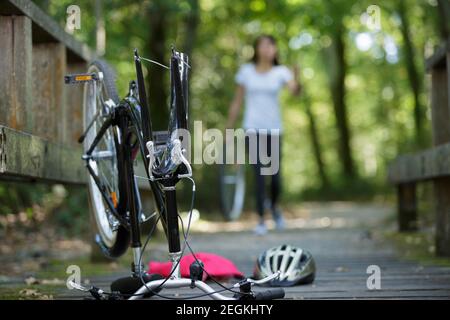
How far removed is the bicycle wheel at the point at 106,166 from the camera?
4562 millimetres

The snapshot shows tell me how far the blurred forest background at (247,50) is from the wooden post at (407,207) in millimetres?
1735

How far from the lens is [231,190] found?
494 inches

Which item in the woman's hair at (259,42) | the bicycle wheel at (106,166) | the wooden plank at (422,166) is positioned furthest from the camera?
the woman's hair at (259,42)

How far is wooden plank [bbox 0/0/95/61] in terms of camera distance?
4.61 m

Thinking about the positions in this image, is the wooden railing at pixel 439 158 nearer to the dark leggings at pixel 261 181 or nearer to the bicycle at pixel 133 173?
the dark leggings at pixel 261 181

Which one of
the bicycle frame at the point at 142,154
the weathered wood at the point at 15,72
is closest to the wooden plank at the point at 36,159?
the weathered wood at the point at 15,72

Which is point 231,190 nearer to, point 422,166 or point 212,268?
point 422,166

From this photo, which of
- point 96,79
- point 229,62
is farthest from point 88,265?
point 229,62

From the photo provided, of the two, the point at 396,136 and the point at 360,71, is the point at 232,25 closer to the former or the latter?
the point at 360,71

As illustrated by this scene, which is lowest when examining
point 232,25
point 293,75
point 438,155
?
point 438,155

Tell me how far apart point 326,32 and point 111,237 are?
725 cm
